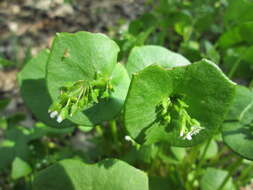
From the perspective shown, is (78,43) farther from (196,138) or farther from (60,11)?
(60,11)

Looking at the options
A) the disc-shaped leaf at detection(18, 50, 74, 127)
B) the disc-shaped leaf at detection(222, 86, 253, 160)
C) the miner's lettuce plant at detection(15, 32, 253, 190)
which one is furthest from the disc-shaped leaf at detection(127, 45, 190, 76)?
the disc-shaped leaf at detection(18, 50, 74, 127)

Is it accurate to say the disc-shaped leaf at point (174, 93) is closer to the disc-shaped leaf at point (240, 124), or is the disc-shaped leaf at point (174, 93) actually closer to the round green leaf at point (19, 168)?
the disc-shaped leaf at point (240, 124)

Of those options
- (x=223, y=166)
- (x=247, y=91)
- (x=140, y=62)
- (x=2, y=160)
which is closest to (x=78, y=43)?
(x=140, y=62)

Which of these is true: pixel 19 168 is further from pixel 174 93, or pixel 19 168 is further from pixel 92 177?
pixel 174 93

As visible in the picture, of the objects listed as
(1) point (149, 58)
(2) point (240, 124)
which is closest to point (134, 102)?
(1) point (149, 58)

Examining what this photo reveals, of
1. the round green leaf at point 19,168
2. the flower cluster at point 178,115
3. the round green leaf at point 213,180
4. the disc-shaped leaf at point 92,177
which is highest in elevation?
the flower cluster at point 178,115

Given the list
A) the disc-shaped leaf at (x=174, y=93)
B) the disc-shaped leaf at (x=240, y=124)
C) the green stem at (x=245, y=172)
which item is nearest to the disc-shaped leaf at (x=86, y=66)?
the disc-shaped leaf at (x=174, y=93)

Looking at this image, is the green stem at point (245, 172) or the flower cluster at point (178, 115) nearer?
the flower cluster at point (178, 115)

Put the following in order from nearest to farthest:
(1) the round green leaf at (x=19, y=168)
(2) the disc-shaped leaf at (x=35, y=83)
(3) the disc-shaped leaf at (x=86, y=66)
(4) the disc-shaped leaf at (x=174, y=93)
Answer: (4) the disc-shaped leaf at (x=174, y=93) < (3) the disc-shaped leaf at (x=86, y=66) < (2) the disc-shaped leaf at (x=35, y=83) < (1) the round green leaf at (x=19, y=168)
